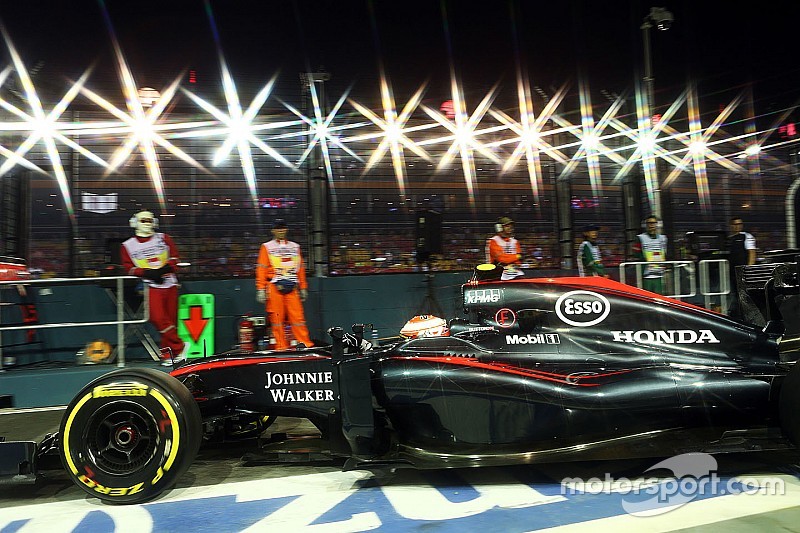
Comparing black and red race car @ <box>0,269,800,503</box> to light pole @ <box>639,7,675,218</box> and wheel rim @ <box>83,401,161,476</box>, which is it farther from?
light pole @ <box>639,7,675,218</box>

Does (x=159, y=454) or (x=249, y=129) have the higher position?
(x=249, y=129)

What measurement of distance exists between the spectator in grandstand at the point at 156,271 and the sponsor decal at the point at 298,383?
434cm

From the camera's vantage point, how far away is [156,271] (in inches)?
307

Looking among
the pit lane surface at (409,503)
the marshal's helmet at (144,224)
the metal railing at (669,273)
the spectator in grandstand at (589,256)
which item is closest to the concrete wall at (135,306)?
the marshal's helmet at (144,224)

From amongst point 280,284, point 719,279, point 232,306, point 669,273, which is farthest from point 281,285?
point 719,279

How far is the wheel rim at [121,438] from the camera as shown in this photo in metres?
3.45

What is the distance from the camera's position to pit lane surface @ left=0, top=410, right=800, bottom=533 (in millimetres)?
3072

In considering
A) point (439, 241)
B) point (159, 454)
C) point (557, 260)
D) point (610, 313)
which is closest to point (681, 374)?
point (610, 313)

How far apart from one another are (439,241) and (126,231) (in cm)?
461

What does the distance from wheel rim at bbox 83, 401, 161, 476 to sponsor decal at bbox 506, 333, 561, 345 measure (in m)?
2.28

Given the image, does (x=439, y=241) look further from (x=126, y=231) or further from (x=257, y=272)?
(x=126, y=231)

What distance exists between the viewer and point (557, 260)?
10.7m

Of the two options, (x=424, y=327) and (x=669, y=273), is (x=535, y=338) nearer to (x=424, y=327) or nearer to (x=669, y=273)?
(x=424, y=327)

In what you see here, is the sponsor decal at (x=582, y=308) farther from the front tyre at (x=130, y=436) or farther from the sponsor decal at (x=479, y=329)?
the front tyre at (x=130, y=436)
